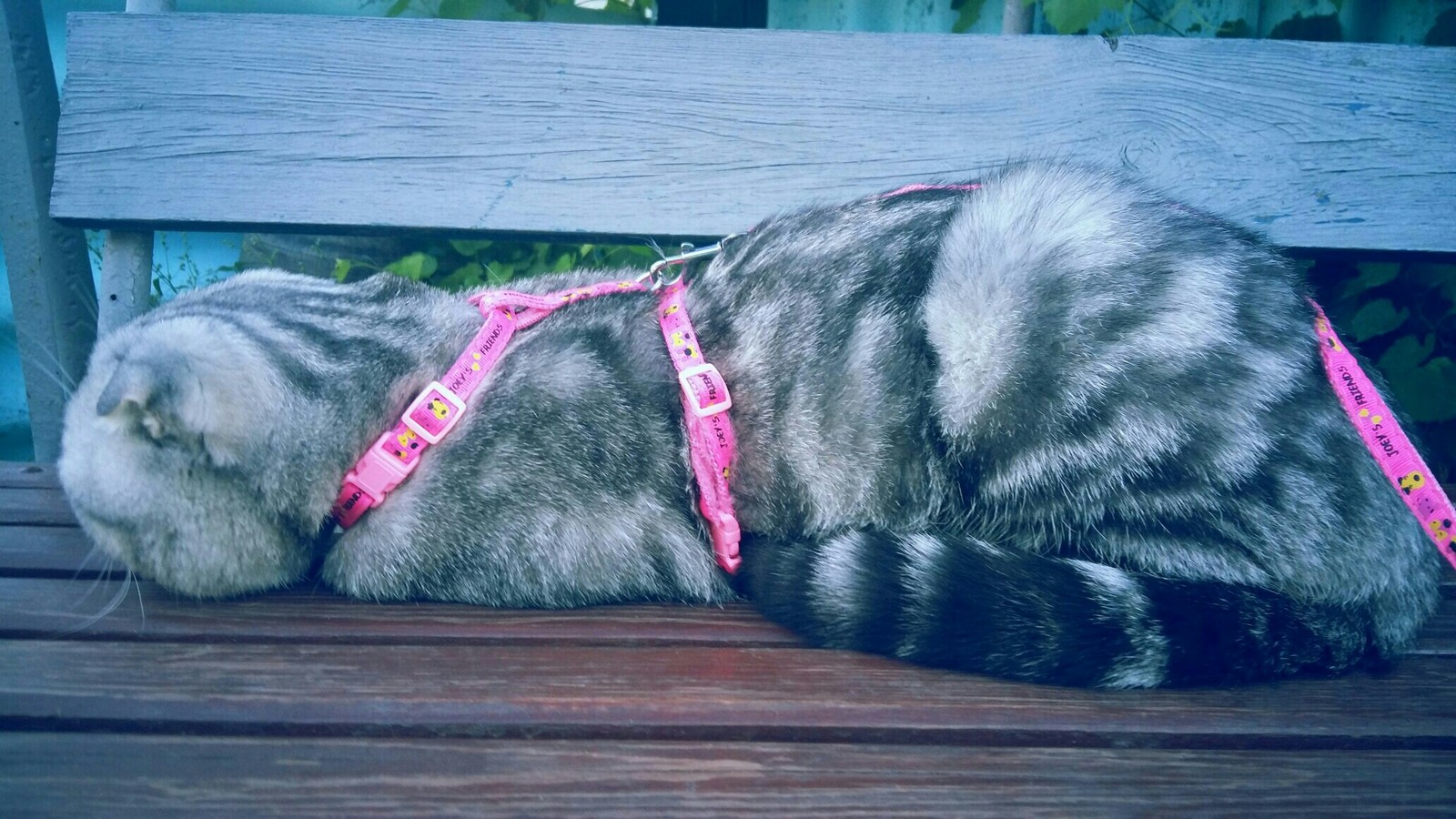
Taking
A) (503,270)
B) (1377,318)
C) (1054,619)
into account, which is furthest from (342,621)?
(1377,318)

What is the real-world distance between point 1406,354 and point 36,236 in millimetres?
3318

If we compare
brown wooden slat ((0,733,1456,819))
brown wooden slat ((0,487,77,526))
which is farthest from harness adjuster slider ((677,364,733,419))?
brown wooden slat ((0,487,77,526))

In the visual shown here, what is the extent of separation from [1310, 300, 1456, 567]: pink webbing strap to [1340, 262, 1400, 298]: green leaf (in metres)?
1.27

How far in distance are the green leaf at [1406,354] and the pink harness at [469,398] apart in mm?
1890

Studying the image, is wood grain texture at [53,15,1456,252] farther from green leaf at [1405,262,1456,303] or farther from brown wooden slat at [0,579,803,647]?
brown wooden slat at [0,579,803,647]

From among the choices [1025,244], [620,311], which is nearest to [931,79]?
[1025,244]

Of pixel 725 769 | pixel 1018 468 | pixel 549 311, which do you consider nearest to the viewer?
pixel 725 769

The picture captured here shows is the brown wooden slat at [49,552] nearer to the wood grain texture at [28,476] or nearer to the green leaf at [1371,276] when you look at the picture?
the wood grain texture at [28,476]

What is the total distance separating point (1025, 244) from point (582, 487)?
0.78 m

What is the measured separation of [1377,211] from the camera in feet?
6.21

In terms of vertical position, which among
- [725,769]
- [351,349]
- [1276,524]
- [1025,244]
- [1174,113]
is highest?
[1174,113]

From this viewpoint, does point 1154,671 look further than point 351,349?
No

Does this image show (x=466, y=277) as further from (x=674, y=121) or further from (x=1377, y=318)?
(x=1377, y=318)

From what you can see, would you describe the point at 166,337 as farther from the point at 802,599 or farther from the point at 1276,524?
the point at 1276,524
